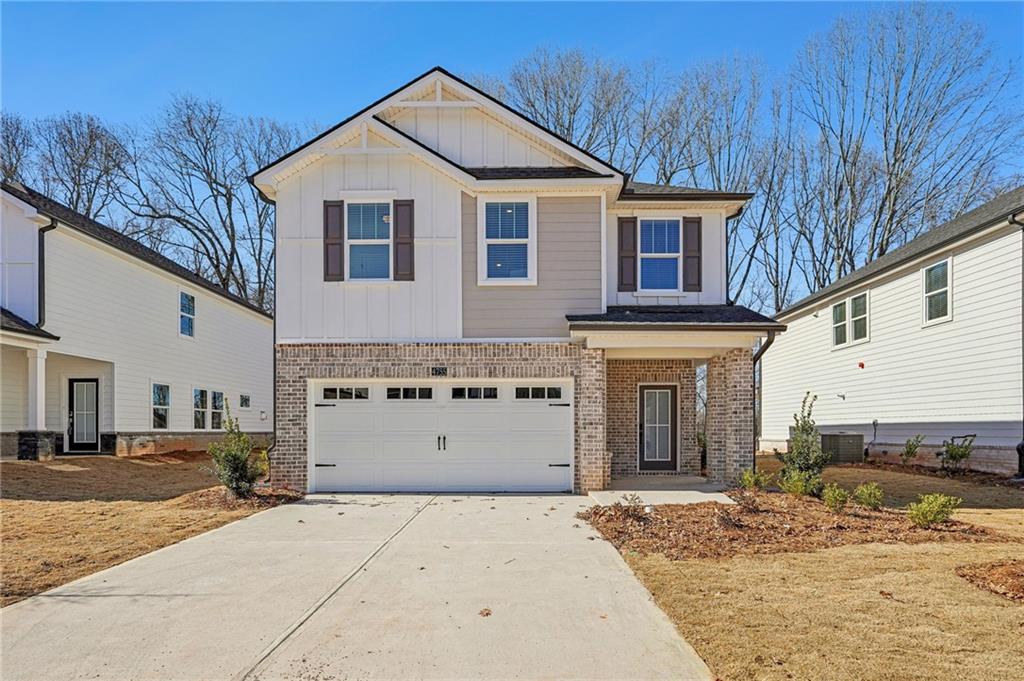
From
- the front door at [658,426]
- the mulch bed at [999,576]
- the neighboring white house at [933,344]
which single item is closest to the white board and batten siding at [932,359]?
the neighboring white house at [933,344]

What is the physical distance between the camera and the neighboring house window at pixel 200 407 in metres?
22.2

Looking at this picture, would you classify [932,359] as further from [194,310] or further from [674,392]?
[194,310]

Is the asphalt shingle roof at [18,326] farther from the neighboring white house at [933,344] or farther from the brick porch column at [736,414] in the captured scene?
the neighboring white house at [933,344]

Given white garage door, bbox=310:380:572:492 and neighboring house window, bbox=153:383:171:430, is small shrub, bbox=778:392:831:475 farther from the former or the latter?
neighboring house window, bbox=153:383:171:430

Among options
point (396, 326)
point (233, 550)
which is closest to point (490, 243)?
point (396, 326)

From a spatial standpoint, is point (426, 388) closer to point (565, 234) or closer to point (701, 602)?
point (565, 234)

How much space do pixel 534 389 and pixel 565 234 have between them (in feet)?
9.94

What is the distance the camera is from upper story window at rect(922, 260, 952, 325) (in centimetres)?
1513

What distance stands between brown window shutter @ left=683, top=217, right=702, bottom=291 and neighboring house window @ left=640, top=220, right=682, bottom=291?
158mm

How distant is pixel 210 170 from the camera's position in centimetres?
3519

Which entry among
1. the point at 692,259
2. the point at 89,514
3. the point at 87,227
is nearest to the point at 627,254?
the point at 692,259

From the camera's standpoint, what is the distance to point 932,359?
1565 centimetres

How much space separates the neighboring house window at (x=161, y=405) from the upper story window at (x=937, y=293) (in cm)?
2100

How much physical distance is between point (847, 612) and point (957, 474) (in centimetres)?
1086
